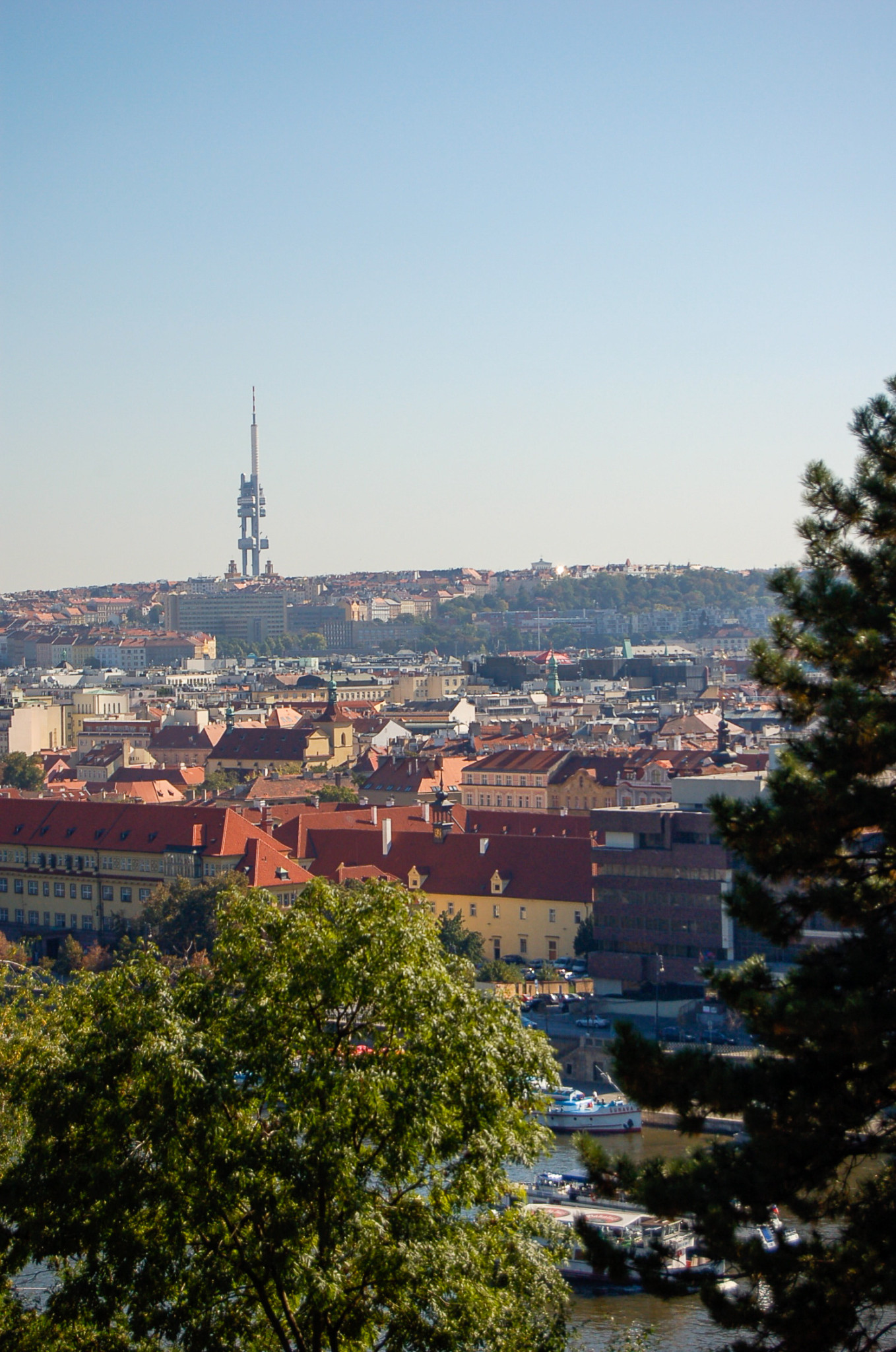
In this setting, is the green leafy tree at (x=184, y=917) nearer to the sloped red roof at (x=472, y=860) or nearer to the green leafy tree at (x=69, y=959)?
the green leafy tree at (x=69, y=959)

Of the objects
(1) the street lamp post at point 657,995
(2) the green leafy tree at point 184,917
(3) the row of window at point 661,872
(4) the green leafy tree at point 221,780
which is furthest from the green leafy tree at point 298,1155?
(4) the green leafy tree at point 221,780

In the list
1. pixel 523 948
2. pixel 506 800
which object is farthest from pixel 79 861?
pixel 506 800

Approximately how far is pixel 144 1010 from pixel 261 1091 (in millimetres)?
775

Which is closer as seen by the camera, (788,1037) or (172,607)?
(788,1037)

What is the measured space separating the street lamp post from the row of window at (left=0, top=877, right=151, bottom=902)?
31.4 ft

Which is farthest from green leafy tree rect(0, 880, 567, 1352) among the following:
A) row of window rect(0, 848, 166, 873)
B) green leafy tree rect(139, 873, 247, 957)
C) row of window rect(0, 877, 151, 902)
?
row of window rect(0, 848, 166, 873)

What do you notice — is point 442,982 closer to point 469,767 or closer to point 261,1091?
point 261,1091

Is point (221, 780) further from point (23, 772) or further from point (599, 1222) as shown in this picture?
point (599, 1222)

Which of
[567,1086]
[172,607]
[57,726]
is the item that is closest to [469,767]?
[567,1086]

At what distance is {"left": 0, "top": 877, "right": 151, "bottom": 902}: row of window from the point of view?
36906 mm

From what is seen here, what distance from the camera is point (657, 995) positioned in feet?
102

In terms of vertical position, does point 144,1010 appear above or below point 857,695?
below

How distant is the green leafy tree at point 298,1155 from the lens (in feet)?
28.6

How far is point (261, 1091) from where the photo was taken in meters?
9.09
